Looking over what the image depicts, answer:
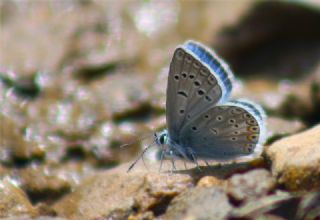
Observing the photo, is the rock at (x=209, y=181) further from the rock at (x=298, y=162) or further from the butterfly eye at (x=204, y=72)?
the butterfly eye at (x=204, y=72)

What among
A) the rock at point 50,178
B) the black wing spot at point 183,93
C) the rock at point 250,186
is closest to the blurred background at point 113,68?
the rock at point 50,178

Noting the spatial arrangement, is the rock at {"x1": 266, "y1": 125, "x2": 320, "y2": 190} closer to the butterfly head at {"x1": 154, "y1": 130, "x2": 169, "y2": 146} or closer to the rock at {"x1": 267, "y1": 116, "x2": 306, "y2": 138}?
the butterfly head at {"x1": 154, "y1": 130, "x2": 169, "y2": 146}

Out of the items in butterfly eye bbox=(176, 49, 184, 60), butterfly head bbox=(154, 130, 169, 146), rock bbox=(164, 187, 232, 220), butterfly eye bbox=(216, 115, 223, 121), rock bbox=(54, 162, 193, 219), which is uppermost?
butterfly eye bbox=(176, 49, 184, 60)

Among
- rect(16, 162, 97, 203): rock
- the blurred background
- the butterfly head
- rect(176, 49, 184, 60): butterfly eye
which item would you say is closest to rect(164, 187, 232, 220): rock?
the butterfly head

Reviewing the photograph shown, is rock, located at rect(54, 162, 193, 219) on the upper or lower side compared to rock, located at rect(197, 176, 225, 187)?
upper

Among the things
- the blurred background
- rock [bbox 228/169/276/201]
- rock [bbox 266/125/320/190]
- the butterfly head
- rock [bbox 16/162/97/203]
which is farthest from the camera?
the blurred background

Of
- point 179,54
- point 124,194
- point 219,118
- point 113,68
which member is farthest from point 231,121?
point 113,68
